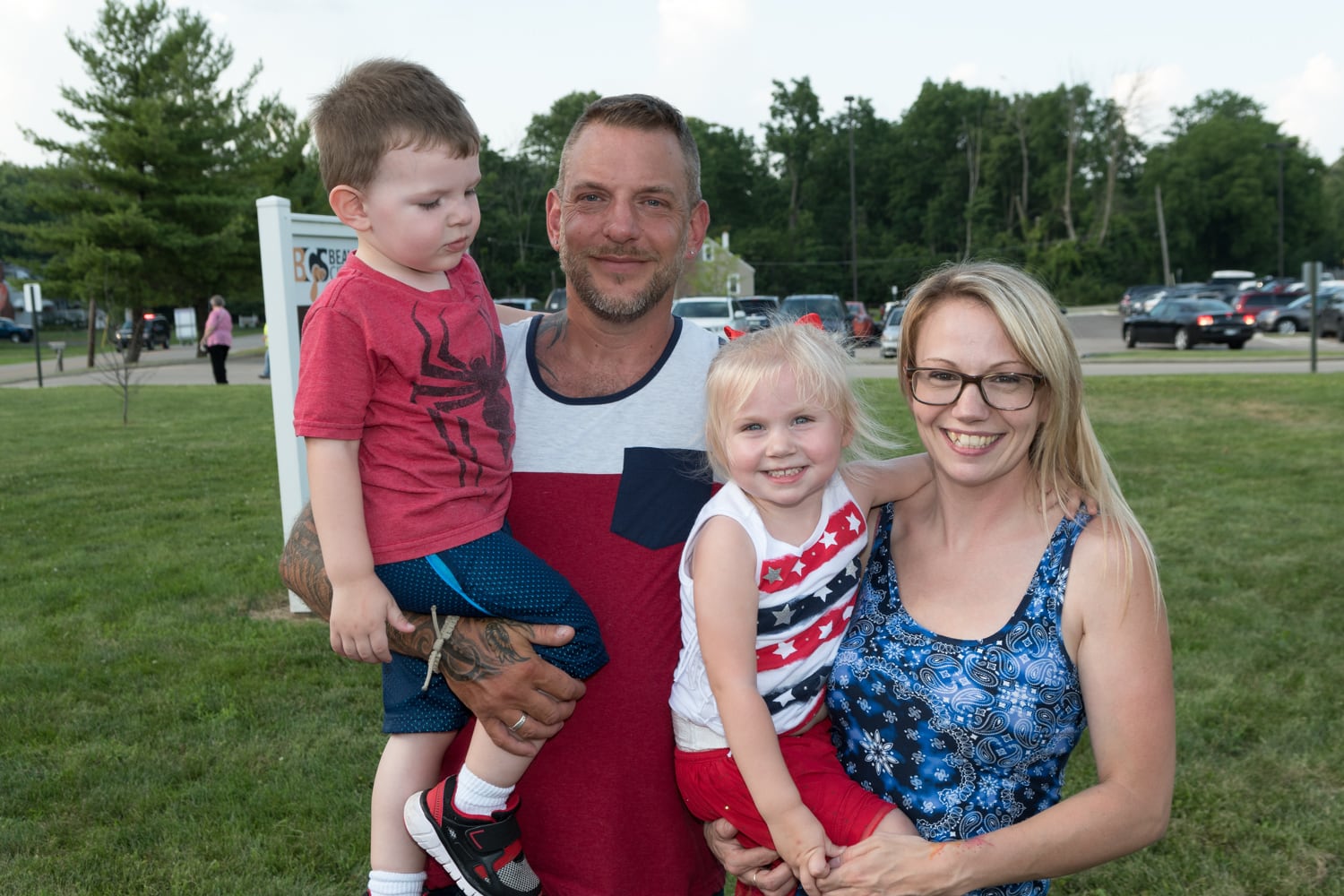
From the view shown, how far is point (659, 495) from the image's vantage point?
8.18 feet

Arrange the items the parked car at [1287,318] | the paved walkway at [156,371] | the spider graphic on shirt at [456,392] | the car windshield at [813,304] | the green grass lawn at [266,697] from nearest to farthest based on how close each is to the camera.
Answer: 1. the spider graphic on shirt at [456,392]
2. the green grass lawn at [266,697]
3. the paved walkway at [156,371]
4. the car windshield at [813,304]
5. the parked car at [1287,318]

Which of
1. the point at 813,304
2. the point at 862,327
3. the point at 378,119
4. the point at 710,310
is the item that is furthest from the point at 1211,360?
the point at 378,119

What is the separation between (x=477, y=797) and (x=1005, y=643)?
3.83ft

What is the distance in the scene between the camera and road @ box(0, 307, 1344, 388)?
2266 cm

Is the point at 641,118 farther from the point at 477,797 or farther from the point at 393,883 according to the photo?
the point at 393,883

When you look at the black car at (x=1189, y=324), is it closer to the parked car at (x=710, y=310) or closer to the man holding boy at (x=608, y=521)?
the parked car at (x=710, y=310)

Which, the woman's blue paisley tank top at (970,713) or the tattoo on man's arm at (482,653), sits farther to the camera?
the tattoo on man's arm at (482,653)

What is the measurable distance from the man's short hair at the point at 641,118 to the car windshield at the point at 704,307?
80.5 ft

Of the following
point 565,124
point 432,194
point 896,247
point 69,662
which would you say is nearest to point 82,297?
point 69,662

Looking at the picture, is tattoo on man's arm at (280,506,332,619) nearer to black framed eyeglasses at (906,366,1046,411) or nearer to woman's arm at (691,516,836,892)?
woman's arm at (691,516,836,892)

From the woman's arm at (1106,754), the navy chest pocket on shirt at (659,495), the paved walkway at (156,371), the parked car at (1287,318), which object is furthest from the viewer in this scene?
the parked car at (1287,318)

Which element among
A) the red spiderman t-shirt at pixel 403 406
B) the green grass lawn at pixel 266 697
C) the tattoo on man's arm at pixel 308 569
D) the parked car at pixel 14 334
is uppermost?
the parked car at pixel 14 334

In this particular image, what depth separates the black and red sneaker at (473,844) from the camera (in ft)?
7.57

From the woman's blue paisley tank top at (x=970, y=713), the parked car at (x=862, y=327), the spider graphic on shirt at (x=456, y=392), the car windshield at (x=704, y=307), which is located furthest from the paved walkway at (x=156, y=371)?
the woman's blue paisley tank top at (x=970, y=713)
